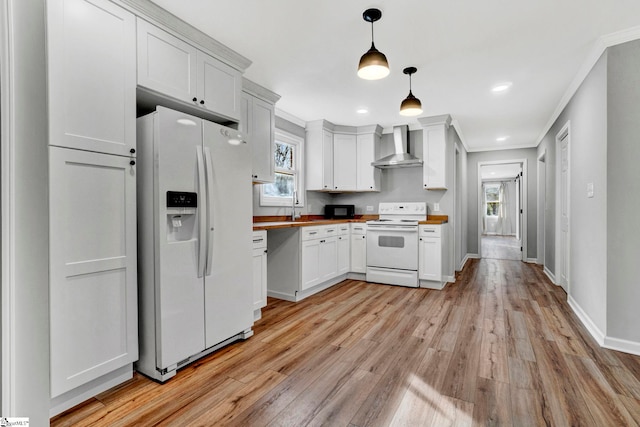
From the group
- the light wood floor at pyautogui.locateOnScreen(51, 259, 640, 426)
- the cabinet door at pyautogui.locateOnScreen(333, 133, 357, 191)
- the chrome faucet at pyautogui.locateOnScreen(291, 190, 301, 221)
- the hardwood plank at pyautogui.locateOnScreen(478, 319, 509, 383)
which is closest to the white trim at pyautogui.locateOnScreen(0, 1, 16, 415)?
the light wood floor at pyautogui.locateOnScreen(51, 259, 640, 426)

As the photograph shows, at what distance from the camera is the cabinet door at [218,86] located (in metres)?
2.42

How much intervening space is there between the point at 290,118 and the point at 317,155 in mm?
708

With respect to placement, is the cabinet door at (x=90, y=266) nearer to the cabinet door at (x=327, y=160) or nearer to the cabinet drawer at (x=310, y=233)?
the cabinet drawer at (x=310, y=233)

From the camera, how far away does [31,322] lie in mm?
780

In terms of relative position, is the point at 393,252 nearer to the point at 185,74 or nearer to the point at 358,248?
the point at 358,248

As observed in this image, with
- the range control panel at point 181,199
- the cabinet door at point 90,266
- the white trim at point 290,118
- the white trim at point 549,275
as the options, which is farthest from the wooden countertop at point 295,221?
the white trim at point 549,275

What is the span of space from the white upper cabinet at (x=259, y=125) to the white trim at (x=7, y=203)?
2.42 meters

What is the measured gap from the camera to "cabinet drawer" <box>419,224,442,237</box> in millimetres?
4234

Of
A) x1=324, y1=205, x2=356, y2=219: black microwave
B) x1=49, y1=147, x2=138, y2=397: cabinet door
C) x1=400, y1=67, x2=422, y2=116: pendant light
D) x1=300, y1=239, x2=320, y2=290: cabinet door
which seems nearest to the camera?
x1=49, y1=147, x2=138, y2=397: cabinet door

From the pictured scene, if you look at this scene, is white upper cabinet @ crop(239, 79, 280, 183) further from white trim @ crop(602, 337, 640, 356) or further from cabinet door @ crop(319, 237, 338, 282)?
white trim @ crop(602, 337, 640, 356)

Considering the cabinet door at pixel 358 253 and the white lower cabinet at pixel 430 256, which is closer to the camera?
the white lower cabinet at pixel 430 256

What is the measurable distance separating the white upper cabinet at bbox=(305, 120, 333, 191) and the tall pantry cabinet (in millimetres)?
3077

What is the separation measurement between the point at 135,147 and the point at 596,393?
127 inches

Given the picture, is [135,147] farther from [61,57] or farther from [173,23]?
[173,23]
